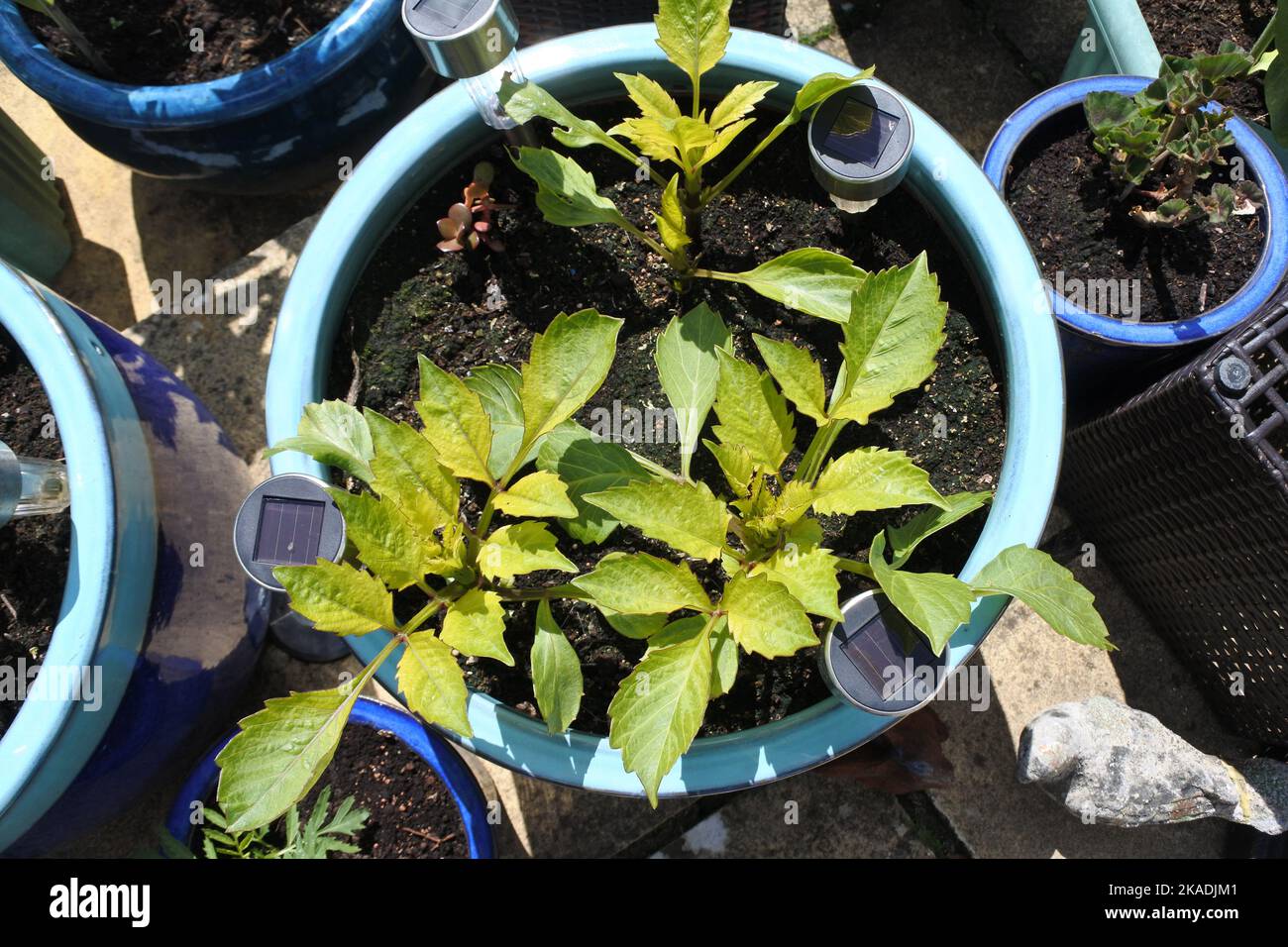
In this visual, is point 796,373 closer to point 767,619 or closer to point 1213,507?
point 767,619

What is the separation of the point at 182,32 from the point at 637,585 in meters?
1.50

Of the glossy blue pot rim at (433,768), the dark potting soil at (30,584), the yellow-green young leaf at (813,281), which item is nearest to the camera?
the yellow-green young leaf at (813,281)

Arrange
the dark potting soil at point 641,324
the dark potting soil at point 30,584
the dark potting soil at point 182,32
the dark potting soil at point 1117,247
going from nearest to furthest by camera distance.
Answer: the dark potting soil at point 641,324 < the dark potting soil at point 30,584 < the dark potting soil at point 1117,247 < the dark potting soil at point 182,32

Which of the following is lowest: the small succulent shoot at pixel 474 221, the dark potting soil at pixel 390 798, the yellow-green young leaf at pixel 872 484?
the dark potting soil at pixel 390 798

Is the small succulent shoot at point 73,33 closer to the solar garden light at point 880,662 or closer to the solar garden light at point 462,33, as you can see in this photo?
the solar garden light at point 462,33

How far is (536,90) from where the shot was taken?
113 centimetres

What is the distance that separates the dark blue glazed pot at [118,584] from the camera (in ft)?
3.95

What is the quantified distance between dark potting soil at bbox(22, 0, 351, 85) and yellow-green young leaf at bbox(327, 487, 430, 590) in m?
1.19

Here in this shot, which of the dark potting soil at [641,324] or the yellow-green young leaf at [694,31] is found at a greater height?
the yellow-green young leaf at [694,31]

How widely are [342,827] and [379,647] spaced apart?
43 cm

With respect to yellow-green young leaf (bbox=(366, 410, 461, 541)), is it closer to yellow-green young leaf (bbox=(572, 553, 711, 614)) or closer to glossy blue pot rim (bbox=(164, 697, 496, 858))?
yellow-green young leaf (bbox=(572, 553, 711, 614))

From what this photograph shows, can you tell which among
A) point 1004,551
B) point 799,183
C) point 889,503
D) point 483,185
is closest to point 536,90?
point 483,185

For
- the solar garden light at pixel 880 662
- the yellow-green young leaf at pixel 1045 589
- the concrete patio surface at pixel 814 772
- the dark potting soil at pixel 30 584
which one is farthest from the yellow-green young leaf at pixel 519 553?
the concrete patio surface at pixel 814 772

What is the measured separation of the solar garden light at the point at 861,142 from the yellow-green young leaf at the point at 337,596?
0.71 metres
